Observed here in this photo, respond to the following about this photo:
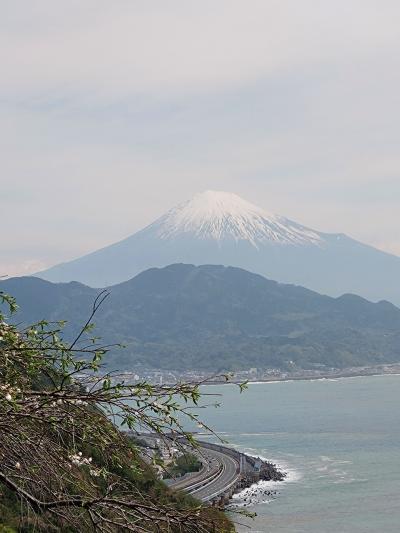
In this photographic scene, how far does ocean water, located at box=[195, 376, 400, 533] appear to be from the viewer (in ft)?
163

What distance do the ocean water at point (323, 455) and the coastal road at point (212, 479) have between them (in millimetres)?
2168

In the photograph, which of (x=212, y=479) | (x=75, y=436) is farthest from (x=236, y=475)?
(x=75, y=436)

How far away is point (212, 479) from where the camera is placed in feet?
209

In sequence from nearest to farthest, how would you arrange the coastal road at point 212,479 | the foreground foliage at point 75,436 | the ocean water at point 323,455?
the foreground foliage at point 75,436, the ocean water at point 323,455, the coastal road at point 212,479

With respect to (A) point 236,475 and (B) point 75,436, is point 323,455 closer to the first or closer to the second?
(A) point 236,475

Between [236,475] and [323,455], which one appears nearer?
[236,475]

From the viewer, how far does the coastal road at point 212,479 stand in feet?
185

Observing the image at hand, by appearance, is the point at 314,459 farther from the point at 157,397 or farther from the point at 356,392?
the point at 356,392

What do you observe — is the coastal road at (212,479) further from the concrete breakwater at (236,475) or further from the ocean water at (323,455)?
the ocean water at (323,455)

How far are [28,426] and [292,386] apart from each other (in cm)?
19200

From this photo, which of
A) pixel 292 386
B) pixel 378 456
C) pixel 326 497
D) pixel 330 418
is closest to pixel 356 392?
pixel 292 386

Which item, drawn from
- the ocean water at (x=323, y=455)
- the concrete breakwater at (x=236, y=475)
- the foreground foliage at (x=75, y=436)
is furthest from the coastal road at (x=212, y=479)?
the foreground foliage at (x=75, y=436)

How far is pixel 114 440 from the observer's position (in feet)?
15.9

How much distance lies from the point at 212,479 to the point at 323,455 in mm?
18676
